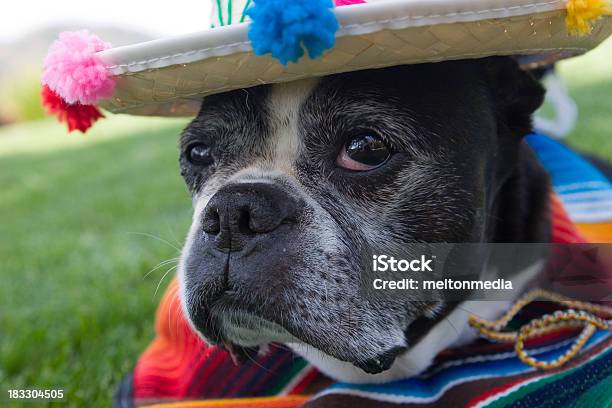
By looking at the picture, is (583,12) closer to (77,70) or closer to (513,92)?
(513,92)

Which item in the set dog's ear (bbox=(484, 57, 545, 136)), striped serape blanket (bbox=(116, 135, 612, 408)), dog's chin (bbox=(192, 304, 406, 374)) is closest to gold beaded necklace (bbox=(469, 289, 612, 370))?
striped serape blanket (bbox=(116, 135, 612, 408))

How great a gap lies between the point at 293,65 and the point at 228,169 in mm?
481

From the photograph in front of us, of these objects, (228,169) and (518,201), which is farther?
(518,201)

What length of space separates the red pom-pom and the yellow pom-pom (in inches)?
56.9

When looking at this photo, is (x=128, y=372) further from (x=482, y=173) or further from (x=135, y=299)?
(x=482, y=173)

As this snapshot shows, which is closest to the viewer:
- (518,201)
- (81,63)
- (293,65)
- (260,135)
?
(293,65)

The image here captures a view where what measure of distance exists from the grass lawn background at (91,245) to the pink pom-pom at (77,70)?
738 millimetres

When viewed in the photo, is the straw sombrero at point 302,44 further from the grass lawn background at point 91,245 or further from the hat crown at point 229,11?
the grass lawn background at point 91,245

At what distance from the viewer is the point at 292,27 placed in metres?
1.51

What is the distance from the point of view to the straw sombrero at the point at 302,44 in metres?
1.57

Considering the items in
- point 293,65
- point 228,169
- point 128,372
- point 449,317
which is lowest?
point 128,372

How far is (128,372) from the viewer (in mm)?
2854

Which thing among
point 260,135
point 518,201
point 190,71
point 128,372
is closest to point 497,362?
point 518,201

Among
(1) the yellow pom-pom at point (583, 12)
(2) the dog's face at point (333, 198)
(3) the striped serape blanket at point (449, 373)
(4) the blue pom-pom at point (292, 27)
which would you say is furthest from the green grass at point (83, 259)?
(1) the yellow pom-pom at point (583, 12)
